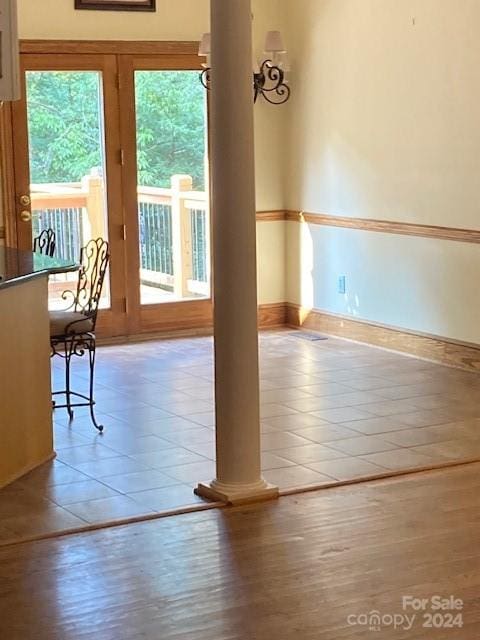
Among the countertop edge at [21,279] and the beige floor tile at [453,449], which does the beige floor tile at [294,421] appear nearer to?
the beige floor tile at [453,449]

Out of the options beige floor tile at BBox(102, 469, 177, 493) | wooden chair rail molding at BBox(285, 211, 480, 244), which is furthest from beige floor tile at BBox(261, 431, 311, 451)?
wooden chair rail molding at BBox(285, 211, 480, 244)

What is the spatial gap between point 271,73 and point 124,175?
54.4 inches

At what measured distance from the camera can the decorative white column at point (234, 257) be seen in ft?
14.2

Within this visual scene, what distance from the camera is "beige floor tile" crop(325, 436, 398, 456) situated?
523 centimetres

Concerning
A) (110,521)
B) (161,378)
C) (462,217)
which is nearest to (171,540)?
(110,521)

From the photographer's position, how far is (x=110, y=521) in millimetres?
4336

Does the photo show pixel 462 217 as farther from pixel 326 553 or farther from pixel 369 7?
pixel 326 553

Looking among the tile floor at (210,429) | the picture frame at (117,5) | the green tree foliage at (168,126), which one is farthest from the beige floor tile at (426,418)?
the picture frame at (117,5)

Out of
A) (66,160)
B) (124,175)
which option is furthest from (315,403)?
(66,160)

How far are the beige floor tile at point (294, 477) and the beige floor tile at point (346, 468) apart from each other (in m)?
0.05

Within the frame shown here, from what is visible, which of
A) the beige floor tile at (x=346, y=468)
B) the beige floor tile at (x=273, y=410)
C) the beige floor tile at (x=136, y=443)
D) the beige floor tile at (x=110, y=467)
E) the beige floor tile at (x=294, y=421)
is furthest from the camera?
the beige floor tile at (x=273, y=410)

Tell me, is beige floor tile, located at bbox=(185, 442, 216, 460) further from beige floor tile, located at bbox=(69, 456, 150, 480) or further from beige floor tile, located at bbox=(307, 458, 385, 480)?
beige floor tile, located at bbox=(307, 458, 385, 480)

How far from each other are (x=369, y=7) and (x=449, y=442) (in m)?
3.48

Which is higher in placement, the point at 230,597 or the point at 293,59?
the point at 293,59
